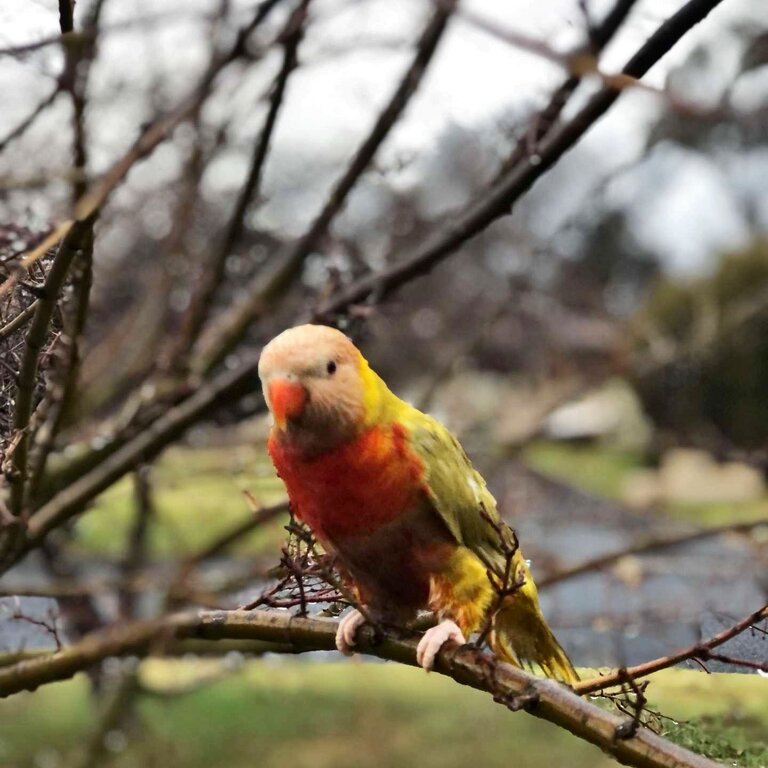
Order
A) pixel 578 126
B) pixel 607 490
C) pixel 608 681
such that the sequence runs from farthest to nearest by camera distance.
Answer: pixel 607 490 → pixel 578 126 → pixel 608 681

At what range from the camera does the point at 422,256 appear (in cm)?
88

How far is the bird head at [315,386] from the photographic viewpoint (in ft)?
1.27

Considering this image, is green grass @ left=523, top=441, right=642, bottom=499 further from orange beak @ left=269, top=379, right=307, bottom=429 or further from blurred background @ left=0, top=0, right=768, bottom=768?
orange beak @ left=269, top=379, right=307, bottom=429

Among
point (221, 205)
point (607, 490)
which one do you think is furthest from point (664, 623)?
point (607, 490)

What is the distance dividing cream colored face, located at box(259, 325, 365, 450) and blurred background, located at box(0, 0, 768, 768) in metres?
0.14

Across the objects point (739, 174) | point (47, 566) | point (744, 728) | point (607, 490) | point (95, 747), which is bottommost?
point (744, 728)

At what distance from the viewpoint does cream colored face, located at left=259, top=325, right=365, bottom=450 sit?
0.39 metres

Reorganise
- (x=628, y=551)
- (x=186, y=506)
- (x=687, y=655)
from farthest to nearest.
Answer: (x=186, y=506) → (x=628, y=551) → (x=687, y=655)

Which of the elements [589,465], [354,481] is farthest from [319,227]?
[589,465]

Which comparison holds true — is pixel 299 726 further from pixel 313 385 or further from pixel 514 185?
pixel 313 385

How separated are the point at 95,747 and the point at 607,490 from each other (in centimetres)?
176

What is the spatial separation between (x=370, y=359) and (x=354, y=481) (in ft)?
1.68

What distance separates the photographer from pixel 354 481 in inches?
18.9

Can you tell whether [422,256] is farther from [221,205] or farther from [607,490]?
[607,490]
